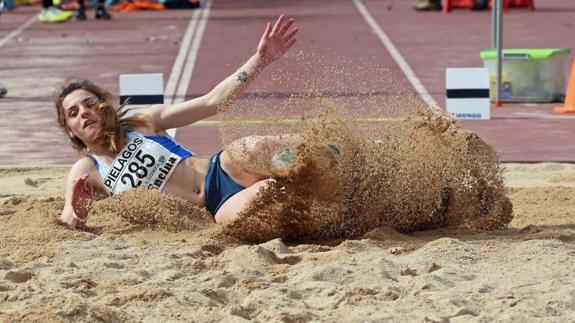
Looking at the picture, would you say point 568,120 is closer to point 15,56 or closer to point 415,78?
point 415,78

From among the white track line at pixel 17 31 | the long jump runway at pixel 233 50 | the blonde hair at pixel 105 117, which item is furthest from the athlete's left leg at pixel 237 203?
the white track line at pixel 17 31

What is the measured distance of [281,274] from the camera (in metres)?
5.61

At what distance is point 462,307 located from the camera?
4.99m

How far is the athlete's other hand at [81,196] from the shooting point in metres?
6.37

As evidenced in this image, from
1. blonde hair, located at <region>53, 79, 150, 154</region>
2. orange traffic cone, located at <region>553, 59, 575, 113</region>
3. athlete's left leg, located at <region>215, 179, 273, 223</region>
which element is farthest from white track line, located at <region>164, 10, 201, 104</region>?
athlete's left leg, located at <region>215, 179, 273, 223</region>

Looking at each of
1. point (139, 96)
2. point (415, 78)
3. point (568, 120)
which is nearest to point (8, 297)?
point (139, 96)

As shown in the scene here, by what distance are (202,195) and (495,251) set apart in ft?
5.19

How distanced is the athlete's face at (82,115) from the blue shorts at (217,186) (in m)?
0.61

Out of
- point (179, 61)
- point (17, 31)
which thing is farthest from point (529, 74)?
point (17, 31)

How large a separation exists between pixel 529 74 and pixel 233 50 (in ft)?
19.1

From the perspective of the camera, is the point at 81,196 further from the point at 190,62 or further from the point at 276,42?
the point at 190,62

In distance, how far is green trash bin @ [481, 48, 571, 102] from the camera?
12.4m

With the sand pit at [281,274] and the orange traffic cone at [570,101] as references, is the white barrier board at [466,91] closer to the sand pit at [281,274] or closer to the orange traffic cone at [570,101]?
the orange traffic cone at [570,101]

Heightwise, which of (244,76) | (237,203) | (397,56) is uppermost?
(244,76)
